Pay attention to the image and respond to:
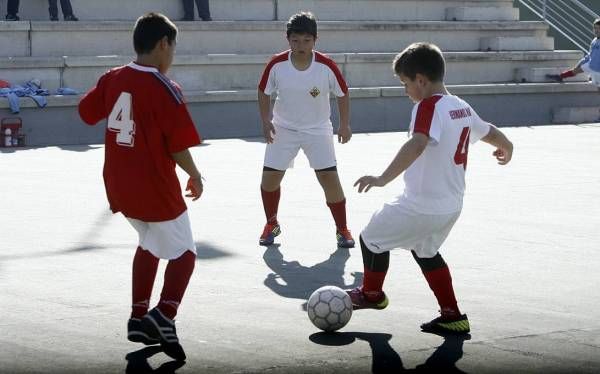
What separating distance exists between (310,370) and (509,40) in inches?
748

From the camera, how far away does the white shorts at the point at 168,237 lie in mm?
5973

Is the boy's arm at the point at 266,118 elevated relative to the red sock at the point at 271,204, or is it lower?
elevated

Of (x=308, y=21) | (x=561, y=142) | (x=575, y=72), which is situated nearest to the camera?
(x=308, y=21)

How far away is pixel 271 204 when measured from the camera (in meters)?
9.72

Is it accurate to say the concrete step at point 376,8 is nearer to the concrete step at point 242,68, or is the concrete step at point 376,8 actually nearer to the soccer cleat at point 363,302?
the concrete step at point 242,68

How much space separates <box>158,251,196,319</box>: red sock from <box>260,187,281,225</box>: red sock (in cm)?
360

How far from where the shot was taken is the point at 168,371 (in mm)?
5453

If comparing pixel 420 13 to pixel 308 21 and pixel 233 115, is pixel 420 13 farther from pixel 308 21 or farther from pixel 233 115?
pixel 308 21

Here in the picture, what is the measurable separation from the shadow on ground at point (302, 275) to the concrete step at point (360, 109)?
385 inches

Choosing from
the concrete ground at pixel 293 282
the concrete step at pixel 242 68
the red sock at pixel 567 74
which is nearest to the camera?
the concrete ground at pixel 293 282

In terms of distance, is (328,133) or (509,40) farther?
(509,40)

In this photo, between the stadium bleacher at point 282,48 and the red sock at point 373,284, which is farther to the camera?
the stadium bleacher at point 282,48

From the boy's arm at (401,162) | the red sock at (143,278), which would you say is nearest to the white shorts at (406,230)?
the boy's arm at (401,162)

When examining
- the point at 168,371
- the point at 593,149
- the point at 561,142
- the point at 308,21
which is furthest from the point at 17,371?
the point at 561,142
